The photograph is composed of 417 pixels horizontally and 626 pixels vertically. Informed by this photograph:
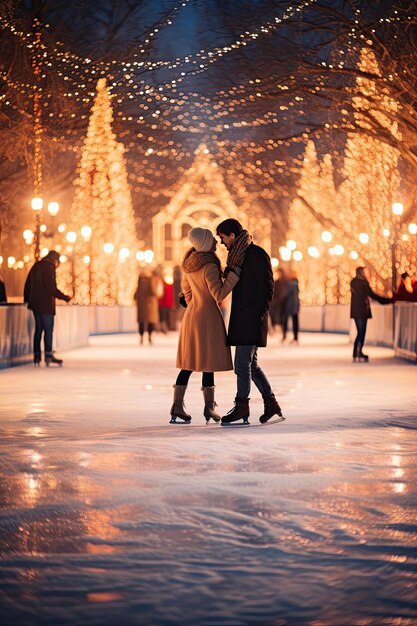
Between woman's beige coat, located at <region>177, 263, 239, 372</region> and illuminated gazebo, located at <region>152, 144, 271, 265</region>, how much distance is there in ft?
247

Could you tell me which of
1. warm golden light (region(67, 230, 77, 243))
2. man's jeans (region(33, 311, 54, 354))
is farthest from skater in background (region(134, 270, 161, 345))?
man's jeans (region(33, 311, 54, 354))

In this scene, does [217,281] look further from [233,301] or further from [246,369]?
[246,369]

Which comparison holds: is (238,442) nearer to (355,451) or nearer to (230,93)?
(355,451)

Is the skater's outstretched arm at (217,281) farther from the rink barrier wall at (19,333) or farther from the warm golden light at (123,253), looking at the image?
the warm golden light at (123,253)

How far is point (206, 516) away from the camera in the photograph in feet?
24.5

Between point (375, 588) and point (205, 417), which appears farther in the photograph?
point (205, 417)

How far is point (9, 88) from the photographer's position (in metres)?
29.3

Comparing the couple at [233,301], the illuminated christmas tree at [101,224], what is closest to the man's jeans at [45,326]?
the couple at [233,301]

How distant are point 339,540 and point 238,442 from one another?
4.71 m

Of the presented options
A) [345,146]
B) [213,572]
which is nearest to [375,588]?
[213,572]

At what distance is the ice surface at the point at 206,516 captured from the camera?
537 cm

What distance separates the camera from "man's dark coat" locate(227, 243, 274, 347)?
1272 cm

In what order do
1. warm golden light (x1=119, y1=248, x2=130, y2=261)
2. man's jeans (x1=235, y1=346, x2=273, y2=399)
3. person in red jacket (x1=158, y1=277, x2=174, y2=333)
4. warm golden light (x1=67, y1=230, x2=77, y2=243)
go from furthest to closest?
warm golden light (x1=119, y1=248, x2=130, y2=261), warm golden light (x1=67, y1=230, x2=77, y2=243), person in red jacket (x1=158, y1=277, x2=174, y2=333), man's jeans (x1=235, y1=346, x2=273, y2=399)

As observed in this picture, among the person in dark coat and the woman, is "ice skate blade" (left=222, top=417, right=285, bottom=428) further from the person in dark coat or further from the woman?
the person in dark coat
